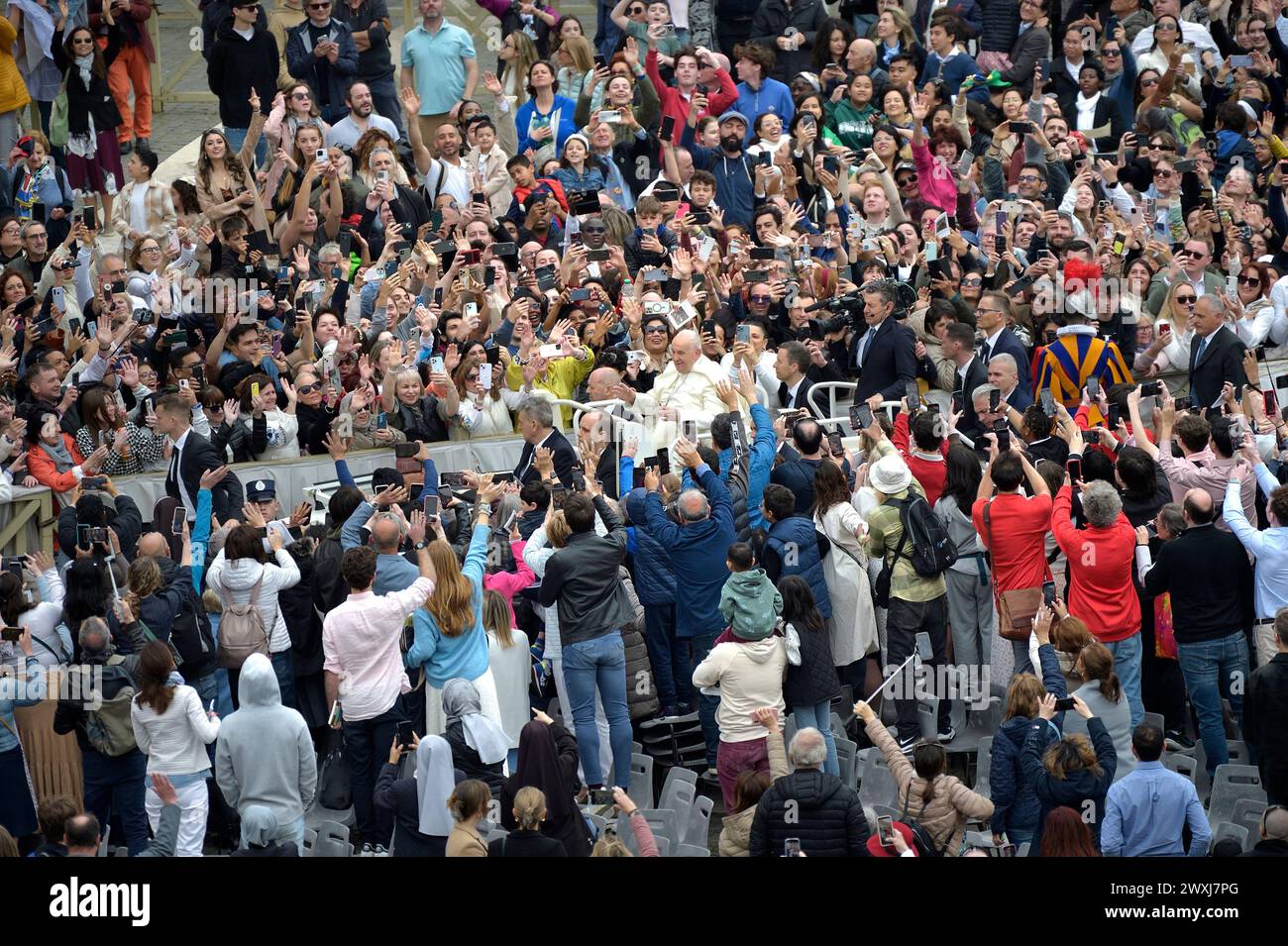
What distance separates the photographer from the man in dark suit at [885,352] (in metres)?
13.7

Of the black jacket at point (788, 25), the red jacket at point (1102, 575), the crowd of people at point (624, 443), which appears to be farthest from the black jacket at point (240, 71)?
the red jacket at point (1102, 575)

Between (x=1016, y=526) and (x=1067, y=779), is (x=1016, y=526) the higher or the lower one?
the higher one

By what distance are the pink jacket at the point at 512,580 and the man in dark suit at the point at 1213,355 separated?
17.3ft

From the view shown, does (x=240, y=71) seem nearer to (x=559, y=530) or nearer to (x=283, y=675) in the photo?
(x=283, y=675)

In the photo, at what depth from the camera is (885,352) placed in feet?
45.0

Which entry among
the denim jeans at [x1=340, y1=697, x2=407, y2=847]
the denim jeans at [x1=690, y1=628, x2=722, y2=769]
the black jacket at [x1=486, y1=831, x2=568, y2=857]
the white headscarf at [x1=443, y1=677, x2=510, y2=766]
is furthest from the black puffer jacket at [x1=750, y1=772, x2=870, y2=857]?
the denim jeans at [x1=340, y1=697, x2=407, y2=847]

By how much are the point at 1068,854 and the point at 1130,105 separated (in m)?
12.4

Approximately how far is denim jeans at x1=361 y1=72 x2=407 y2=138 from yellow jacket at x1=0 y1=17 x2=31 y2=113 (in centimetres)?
307

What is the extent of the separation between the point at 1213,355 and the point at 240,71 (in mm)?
8864

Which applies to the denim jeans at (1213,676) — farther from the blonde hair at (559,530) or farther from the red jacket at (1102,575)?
the blonde hair at (559,530)

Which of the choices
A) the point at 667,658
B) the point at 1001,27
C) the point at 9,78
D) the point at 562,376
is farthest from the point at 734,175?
the point at 9,78

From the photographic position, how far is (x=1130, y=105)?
64.5 ft

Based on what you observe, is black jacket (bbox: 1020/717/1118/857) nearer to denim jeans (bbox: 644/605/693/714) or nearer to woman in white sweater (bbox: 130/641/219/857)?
denim jeans (bbox: 644/605/693/714)

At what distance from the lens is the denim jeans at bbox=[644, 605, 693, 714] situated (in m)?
11.7
